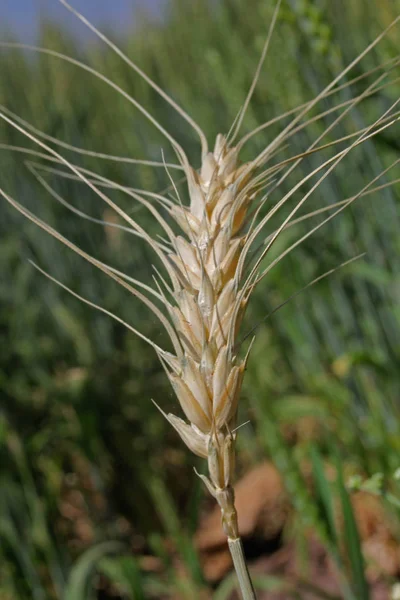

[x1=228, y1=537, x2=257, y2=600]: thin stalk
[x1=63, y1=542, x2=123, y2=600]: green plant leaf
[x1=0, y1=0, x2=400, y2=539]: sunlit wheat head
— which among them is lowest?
[x1=63, y1=542, x2=123, y2=600]: green plant leaf

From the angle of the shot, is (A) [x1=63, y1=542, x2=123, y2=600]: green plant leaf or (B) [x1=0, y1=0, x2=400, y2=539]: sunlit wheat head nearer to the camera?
(B) [x1=0, y1=0, x2=400, y2=539]: sunlit wheat head

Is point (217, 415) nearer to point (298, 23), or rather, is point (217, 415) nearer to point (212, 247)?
point (212, 247)

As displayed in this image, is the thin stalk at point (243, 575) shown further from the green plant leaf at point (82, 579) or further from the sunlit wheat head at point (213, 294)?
the green plant leaf at point (82, 579)

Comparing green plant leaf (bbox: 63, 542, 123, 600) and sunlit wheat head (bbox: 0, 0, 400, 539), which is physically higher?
sunlit wheat head (bbox: 0, 0, 400, 539)

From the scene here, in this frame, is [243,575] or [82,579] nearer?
[243,575]

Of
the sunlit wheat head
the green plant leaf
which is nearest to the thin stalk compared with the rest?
the sunlit wheat head

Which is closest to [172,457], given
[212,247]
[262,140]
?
[262,140]

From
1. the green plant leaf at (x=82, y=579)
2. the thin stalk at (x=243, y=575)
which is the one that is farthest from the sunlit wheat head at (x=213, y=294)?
the green plant leaf at (x=82, y=579)

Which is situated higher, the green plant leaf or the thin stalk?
the thin stalk

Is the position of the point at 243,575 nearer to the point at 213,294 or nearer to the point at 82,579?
the point at 213,294

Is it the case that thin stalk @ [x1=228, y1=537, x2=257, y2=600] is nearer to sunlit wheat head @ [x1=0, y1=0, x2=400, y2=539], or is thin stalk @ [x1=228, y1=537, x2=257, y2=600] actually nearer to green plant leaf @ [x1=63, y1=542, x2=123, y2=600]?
sunlit wheat head @ [x1=0, y1=0, x2=400, y2=539]

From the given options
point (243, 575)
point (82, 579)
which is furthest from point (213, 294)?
point (82, 579)
